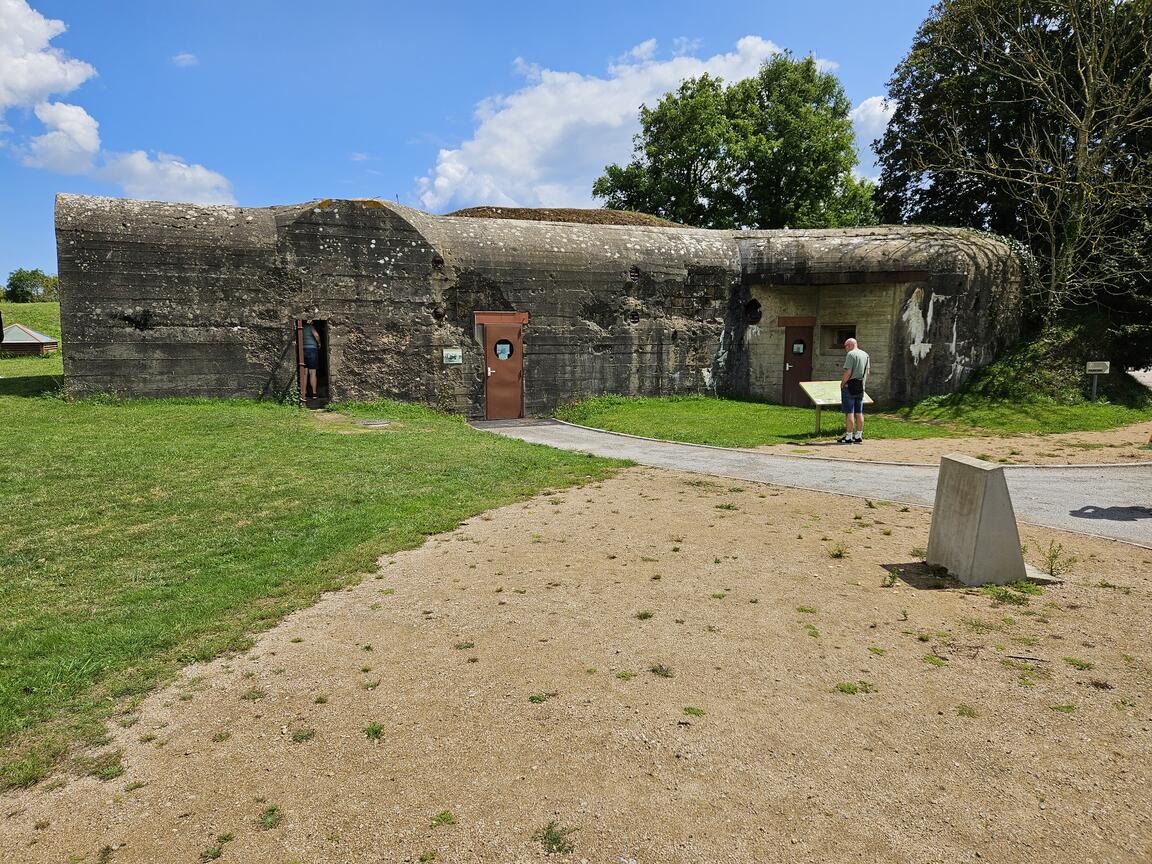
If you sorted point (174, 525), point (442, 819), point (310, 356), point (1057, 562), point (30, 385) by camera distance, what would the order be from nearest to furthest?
point (442, 819), point (1057, 562), point (174, 525), point (30, 385), point (310, 356)

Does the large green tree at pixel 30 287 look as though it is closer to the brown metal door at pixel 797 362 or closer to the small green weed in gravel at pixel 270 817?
the brown metal door at pixel 797 362

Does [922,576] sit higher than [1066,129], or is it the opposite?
[1066,129]

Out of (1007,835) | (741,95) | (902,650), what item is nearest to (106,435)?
(902,650)

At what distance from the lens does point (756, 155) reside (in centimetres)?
3472

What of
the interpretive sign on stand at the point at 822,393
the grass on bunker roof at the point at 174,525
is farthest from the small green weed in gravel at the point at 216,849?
the interpretive sign on stand at the point at 822,393

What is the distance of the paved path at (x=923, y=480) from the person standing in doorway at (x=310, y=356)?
541cm

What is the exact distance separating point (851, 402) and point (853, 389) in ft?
0.74

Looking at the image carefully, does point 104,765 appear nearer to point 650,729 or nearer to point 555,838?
point 555,838

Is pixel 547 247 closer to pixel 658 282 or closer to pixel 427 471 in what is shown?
pixel 658 282

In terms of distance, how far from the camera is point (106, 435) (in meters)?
10.3

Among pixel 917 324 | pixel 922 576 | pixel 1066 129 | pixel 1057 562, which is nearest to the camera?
pixel 922 576

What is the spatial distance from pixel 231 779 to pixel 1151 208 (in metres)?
22.7

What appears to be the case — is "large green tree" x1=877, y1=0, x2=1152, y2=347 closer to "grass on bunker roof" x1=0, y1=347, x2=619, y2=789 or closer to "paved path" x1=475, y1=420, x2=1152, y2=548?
"paved path" x1=475, y1=420, x2=1152, y2=548

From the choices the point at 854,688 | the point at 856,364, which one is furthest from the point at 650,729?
the point at 856,364
